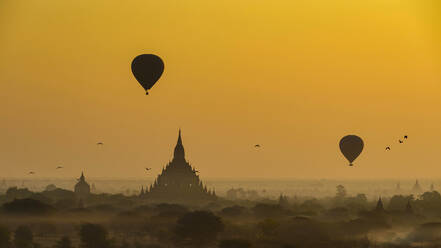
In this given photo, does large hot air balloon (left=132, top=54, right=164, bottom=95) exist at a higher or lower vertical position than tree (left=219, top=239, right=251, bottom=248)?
higher

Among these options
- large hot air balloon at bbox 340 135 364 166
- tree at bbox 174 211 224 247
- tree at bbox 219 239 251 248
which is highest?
large hot air balloon at bbox 340 135 364 166

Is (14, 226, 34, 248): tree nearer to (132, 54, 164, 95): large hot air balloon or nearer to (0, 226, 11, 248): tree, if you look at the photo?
(0, 226, 11, 248): tree

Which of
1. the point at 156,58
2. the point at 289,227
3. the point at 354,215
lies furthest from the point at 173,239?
the point at 354,215

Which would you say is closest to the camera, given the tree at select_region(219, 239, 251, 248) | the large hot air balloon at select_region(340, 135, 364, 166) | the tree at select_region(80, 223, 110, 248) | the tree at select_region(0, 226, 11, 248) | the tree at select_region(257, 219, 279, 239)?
the tree at select_region(0, 226, 11, 248)

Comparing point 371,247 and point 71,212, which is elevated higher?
point 71,212

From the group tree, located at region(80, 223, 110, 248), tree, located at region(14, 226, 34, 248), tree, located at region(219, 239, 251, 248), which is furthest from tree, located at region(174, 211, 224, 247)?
tree, located at region(14, 226, 34, 248)

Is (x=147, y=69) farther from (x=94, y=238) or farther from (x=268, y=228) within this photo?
(x=268, y=228)

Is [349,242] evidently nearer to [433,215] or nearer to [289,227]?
[289,227]
